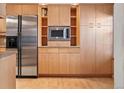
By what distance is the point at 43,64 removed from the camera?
283 inches

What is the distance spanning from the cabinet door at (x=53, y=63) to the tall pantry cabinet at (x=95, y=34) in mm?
738

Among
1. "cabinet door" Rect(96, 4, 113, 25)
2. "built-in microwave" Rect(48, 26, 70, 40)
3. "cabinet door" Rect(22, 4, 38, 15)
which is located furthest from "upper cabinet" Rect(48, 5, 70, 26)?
"cabinet door" Rect(96, 4, 113, 25)

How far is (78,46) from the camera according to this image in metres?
7.20

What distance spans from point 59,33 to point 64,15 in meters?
0.56

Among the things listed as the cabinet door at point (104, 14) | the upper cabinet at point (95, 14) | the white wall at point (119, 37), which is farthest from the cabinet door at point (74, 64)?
the white wall at point (119, 37)

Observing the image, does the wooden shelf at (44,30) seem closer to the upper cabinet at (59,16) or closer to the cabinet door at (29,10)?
the upper cabinet at (59,16)

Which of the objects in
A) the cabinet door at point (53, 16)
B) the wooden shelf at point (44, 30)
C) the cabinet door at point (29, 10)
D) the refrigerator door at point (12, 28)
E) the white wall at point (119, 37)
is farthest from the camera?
the wooden shelf at point (44, 30)

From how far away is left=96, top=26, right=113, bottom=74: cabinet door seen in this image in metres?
7.15

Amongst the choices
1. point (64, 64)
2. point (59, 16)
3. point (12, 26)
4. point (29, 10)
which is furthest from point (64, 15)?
point (12, 26)

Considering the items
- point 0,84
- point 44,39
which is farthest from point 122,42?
point 44,39

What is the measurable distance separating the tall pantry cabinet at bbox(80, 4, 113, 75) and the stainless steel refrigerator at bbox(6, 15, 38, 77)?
1.39 meters

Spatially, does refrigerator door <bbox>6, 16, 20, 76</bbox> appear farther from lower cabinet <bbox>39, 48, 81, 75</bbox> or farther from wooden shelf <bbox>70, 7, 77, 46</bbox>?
wooden shelf <bbox>70, 7, 77, 46</bbox>

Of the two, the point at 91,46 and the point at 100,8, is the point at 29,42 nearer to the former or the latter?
the point at 91,46

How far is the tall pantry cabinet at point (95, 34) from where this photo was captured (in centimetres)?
716
